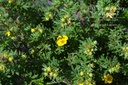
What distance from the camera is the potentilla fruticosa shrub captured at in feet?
8.34

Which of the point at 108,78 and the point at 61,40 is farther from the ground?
the point at 61,40

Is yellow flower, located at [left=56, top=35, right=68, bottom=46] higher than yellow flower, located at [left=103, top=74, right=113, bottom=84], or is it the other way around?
yellow flower, located at [left=56, top=35, right=68, bottom=46]

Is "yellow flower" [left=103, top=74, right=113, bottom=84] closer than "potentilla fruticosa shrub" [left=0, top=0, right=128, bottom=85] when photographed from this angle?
No

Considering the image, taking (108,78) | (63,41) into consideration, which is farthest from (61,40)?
(108,78)

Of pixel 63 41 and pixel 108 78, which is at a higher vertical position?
pixel 63 41

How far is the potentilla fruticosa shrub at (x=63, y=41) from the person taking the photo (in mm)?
2543

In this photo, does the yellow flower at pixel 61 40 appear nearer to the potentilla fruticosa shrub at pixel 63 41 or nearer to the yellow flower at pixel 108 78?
the potentilla fruticosa shrub at pixel 63 41

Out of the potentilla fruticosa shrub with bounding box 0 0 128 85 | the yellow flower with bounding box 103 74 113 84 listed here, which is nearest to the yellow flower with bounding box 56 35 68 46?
the potentilla fruticosa shrub with bounding box 0 0 128 85

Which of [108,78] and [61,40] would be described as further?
[108,78]

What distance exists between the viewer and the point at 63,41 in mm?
2635

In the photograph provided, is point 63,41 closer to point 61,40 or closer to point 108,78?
point 61,40

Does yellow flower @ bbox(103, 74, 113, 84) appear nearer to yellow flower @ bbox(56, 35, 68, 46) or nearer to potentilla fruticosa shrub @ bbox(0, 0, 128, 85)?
potentilla fruticosa shrub @ bbox(0, 0, 128, 85)

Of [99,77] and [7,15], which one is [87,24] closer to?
[99,77]

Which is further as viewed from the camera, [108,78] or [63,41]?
[108,78]
